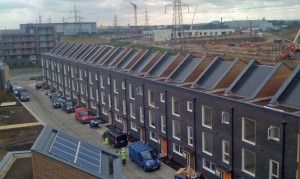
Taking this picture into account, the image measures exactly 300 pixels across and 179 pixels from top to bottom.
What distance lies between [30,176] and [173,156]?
13097 millimetres

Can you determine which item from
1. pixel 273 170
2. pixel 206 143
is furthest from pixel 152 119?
pixel 273 170

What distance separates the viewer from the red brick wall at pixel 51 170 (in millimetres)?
11361

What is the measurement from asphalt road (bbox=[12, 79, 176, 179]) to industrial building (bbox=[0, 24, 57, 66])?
2941 cm

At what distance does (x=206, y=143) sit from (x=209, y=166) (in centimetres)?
133

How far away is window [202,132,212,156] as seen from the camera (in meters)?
20.9

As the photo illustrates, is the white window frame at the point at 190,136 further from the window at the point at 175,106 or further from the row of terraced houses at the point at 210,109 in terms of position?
the window at the point at 175,106

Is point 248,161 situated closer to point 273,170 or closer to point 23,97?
point 273,170

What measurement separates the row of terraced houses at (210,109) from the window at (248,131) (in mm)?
39

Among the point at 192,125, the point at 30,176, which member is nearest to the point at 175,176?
the point at 192,125

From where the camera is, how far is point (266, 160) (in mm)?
16781

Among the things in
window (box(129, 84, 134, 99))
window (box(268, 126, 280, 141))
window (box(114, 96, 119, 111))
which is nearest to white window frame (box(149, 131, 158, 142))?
window (box(129, 84, 134, 99))

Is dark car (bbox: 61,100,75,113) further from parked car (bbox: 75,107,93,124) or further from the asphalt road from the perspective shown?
parked car (bbox: 75,107,93,124)

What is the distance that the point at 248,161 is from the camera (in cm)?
1850

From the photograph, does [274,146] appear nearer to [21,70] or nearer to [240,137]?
[240,137]
